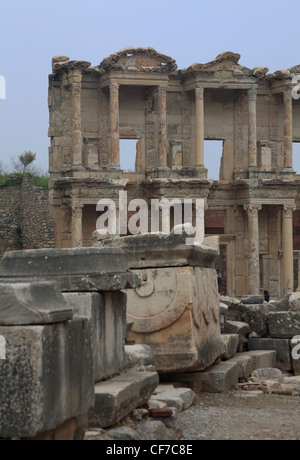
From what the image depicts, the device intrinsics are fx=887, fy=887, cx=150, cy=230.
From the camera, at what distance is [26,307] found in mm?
4496

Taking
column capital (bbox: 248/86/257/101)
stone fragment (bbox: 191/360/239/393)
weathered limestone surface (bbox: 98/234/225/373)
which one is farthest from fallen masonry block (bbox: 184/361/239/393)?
column capital (bbox: 248/86/257/101)

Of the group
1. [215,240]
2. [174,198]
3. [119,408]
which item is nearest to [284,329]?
[215,240]

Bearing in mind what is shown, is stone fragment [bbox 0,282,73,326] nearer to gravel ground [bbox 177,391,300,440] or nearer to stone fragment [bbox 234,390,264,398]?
gravel ground [bbox 177,391,300,440]

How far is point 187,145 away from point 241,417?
26.0 metres

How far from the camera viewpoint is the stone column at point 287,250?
32.1m

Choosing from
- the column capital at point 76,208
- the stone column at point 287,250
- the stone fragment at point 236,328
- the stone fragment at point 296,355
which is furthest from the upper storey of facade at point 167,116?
the stone fragment at point 296,355

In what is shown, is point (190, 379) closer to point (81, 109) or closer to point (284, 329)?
point (284, 329)

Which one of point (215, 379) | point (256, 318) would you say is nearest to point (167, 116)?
point (256, 318)

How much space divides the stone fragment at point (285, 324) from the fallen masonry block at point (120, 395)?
542cm

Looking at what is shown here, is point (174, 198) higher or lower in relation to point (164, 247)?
higher

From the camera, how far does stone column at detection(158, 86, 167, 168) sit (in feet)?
103

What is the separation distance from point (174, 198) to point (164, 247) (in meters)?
22.3

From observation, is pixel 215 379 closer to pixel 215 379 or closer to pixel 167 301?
pixel 215 379

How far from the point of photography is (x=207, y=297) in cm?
946
